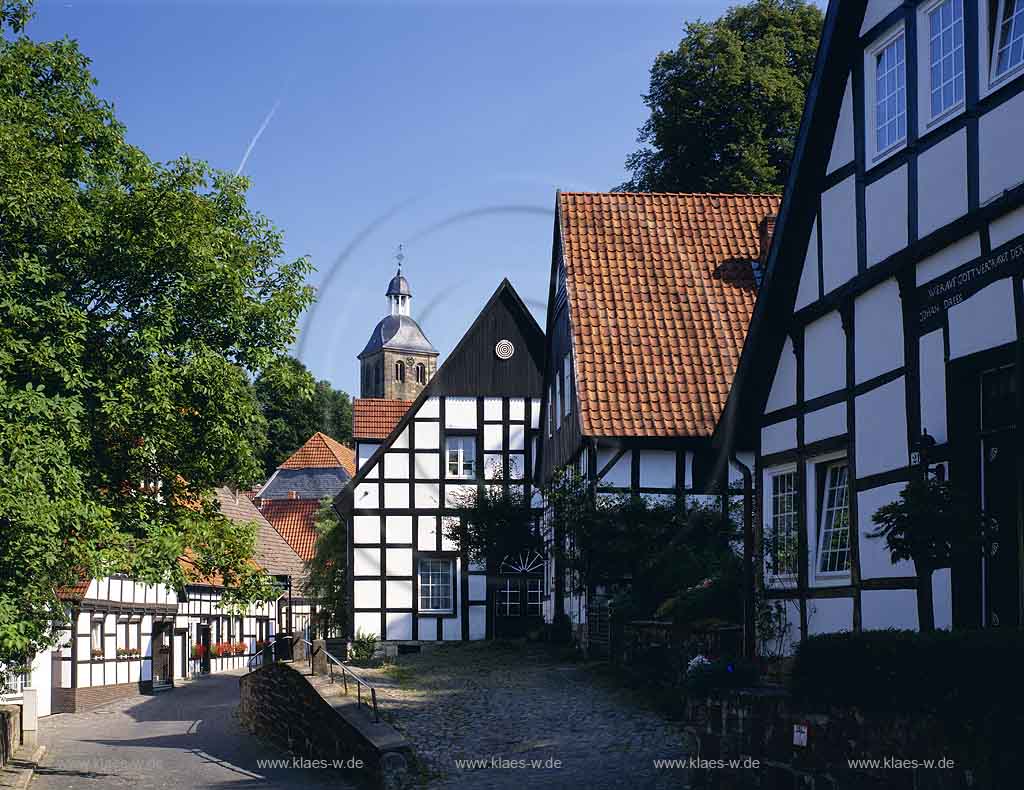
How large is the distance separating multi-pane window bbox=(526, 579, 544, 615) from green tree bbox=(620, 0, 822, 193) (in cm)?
1205

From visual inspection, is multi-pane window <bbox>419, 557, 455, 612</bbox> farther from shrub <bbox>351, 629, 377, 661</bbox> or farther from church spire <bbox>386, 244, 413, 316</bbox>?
church spire <bbox>386, 244, 413, 316</bbox>

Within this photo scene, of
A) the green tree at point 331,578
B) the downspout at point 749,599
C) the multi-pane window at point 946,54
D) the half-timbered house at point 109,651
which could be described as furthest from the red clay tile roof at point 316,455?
the multi-pane window at point 946,54

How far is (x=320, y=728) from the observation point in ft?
59.9

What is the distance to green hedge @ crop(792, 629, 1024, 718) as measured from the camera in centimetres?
771

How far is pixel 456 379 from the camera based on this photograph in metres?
35.2

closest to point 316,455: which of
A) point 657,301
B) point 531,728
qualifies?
point 657,301

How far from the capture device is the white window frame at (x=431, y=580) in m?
34.1

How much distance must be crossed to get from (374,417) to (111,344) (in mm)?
22539

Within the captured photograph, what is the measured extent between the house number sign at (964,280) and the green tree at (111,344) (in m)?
9.43

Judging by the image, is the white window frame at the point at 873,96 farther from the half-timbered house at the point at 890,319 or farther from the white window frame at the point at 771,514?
the white window frame at the point at 771,514

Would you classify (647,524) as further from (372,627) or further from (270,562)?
(270,562)

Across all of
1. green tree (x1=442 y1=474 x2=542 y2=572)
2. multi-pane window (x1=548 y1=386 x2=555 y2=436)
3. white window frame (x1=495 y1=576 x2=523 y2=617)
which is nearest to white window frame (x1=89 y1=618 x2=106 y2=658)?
green tree (x1=442 y1=474 x2=542 y2=572)

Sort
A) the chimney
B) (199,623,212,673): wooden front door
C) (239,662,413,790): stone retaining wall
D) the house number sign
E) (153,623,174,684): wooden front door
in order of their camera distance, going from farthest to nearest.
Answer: (199,623,212,673): wooden front door < (153,623,174,684): wooden front door < the chimney < (239,662,413,790): stone retaining wall < the house number sign

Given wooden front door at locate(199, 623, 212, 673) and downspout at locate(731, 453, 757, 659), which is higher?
downspout at locate(731, 453, 757, 659)
